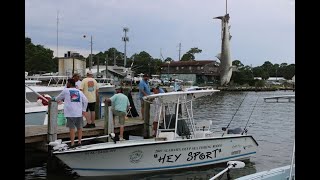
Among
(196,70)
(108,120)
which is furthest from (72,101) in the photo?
(196,70)

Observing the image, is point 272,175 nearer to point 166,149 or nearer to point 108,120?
point 166,149

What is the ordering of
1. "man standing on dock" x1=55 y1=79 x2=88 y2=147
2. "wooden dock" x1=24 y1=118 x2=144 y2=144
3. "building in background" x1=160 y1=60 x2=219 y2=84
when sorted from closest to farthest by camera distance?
"man standing on dock" x1=55 y1=79 x2=88 y2=147, "wooden dock" x1=24 y1=118 x2=144 y2=144, "building in background" x1=160 y1=60 x2=219 y2=84

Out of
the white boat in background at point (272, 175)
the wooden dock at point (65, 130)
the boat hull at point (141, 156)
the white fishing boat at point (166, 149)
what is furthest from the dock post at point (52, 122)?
the white boat in background at point (272, 175)

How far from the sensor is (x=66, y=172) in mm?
11852

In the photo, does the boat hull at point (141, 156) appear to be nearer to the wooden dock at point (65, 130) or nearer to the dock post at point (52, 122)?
the dock post at point (52, 122)

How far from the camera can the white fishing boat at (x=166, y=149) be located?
423 inches

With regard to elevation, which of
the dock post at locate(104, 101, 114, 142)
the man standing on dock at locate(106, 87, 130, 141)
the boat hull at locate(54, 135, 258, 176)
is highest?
the man standing on dock at locate(106, 87, 130, 141)

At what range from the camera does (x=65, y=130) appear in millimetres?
12430

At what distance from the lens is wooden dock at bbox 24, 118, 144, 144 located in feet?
37.3

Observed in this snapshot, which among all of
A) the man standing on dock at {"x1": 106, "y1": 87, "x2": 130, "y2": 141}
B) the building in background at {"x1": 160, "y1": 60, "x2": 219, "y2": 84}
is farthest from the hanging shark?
Answer: the building in background at {"x1": 160, "y1": 60, "x2": 219, "y2": 84}

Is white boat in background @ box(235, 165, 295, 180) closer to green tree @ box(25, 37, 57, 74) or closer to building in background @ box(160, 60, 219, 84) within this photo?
green tree @ box(25, 37, 57, 74)

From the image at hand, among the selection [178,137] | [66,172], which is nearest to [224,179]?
[178,137]
